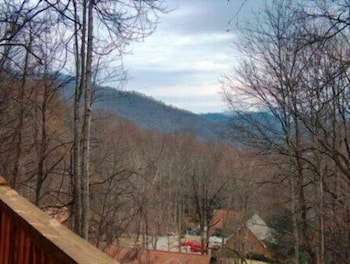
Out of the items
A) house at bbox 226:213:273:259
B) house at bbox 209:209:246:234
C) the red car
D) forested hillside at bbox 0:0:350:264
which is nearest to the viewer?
forested hillside at bbox 0:0:350:264

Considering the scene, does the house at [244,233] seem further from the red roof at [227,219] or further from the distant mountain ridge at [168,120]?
the distant mountain ridge at [168,120]

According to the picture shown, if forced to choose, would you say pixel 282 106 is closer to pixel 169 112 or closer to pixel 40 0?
pixel 40 0

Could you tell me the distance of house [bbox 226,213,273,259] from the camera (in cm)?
1958

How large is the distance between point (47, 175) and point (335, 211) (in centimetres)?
631

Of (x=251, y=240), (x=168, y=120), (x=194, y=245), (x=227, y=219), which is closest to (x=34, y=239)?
(x=251, y=240)

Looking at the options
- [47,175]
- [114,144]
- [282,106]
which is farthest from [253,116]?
[47,175]

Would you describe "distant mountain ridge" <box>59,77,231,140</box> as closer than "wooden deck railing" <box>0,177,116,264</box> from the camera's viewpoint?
No

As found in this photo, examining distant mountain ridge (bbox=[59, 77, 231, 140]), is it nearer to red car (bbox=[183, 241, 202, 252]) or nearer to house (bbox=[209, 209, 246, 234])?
house (bbox=[209, 209, 246, 234])

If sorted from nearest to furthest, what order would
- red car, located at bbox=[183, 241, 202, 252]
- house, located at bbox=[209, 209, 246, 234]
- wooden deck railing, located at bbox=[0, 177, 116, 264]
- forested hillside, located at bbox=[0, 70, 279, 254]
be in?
wooden deck railing, located at bbox=[0, 177, 116, 264]
forested hillside, located at bbox=[0, 70, 279, 254]
house, located at bbox=[209, 209, 246, 234]
red car, located at bbox=[183, 241, 202, 252]

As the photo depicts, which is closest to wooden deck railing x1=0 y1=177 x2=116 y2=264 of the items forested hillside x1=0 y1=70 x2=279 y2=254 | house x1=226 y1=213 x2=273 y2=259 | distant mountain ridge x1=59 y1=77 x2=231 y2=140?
forested hillside x1=0 y1=70 x2=279 y2=254

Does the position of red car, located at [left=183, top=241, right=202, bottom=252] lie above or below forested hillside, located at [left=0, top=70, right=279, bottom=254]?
below

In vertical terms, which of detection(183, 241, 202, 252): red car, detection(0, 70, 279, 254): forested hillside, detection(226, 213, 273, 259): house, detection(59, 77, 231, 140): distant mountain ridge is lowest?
detection(183, 241, 202, 252): red car

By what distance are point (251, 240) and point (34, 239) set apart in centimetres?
2163

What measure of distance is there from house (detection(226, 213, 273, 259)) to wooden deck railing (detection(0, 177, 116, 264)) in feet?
59.6
